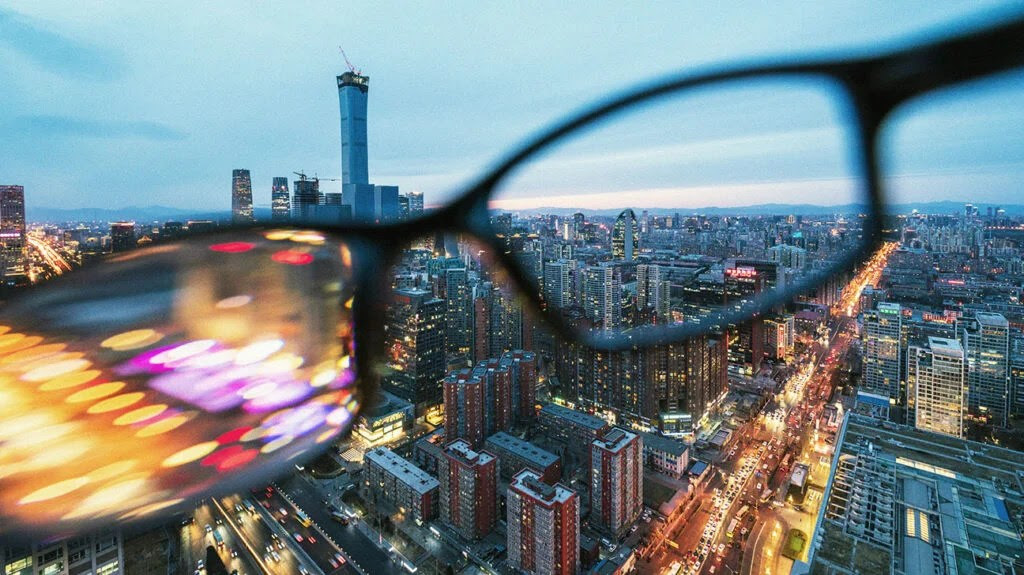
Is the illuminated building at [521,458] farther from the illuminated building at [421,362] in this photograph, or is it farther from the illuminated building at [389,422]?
the illuminated building at [421,362]

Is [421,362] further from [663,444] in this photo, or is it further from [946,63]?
[946,63]

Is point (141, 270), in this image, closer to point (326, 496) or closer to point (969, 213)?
point (969, 213)

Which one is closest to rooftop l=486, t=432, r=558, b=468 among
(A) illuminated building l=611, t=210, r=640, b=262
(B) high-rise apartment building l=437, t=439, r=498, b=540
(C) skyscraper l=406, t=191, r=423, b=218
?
(B) high-rise apartment building l=437, t=439, r=498, b=540

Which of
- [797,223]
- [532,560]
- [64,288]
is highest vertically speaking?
[797,223]

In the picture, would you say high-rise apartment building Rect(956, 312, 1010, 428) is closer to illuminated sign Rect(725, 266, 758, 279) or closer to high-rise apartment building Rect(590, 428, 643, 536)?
high-rise apartment building Rect(590, 428, 643, 536)

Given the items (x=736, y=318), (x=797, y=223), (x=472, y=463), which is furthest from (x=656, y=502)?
(x=797, y=223)

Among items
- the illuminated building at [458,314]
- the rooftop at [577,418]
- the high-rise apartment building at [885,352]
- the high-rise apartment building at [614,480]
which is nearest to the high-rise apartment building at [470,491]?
the high-rise apartment building at [614,480]

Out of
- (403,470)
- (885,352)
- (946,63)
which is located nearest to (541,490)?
(403,470)
